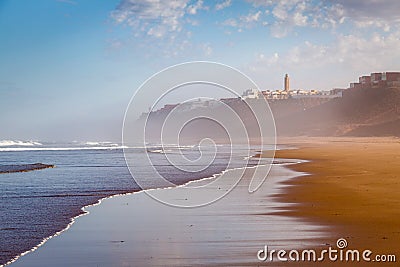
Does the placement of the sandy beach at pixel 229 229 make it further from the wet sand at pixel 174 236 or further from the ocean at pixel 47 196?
the ocean at pixel 47 196

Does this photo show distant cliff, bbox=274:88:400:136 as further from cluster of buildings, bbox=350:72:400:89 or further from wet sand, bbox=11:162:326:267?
wet sand, bbox=11:162:326:267

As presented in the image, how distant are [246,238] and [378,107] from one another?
4450 inches

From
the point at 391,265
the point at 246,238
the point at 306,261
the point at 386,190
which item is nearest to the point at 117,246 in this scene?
the point at 246,238

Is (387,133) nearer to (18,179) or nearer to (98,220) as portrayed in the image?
(18,179)

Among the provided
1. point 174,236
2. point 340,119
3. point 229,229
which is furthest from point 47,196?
point 340,119

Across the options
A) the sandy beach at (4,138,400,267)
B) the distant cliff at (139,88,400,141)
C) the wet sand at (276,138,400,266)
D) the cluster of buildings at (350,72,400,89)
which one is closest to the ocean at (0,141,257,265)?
the sandy beach at (4,138,400,267)

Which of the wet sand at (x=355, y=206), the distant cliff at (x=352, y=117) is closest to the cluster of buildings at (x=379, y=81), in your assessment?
the distant cliff at (x=352, y=117)

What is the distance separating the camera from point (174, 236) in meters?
10.5

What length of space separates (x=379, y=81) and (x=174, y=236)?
140 metres

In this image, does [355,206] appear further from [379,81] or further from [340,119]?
[379,81]

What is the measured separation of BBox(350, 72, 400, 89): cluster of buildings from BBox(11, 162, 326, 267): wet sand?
418 ft

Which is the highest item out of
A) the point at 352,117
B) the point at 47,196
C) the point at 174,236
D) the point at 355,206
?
the point at 352,117

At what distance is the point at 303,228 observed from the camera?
36.8ft

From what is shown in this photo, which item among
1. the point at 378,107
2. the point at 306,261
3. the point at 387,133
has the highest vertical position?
the point at 378,107
